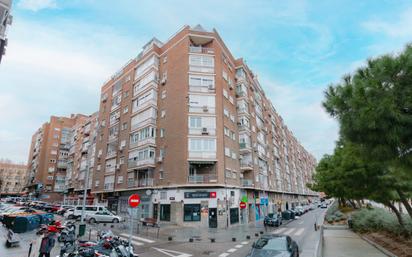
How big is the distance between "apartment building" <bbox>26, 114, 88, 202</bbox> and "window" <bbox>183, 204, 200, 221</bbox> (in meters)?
50.0

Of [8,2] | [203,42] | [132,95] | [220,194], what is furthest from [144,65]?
[8,2]

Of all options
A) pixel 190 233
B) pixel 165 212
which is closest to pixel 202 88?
pixel 165 212

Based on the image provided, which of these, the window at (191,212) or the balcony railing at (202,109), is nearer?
the window at (191,212)

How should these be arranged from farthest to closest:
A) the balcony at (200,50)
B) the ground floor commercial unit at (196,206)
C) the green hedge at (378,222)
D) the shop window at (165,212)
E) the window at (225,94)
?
the window at (225,94) < the balcony at (200,50) < the shop window at (165,212) < the ground floor commercial unit at (196,206) < the green hedge at (378,222)

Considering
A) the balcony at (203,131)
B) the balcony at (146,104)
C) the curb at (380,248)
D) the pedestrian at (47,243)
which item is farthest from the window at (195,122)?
the pedestrian at (47,243)

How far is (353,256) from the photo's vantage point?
1220 centimetres

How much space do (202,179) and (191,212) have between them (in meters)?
3.71

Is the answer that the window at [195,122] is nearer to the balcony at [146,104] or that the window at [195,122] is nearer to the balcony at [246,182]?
the balcony at [146,104]

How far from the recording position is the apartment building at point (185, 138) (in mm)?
27609

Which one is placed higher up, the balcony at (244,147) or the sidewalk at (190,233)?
the balcony at (244,147)

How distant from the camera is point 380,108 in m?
6.09

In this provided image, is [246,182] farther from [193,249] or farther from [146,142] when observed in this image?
[193,249]

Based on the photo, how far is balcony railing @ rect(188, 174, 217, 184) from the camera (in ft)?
89.4

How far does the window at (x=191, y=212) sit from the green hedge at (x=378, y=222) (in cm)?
1493
